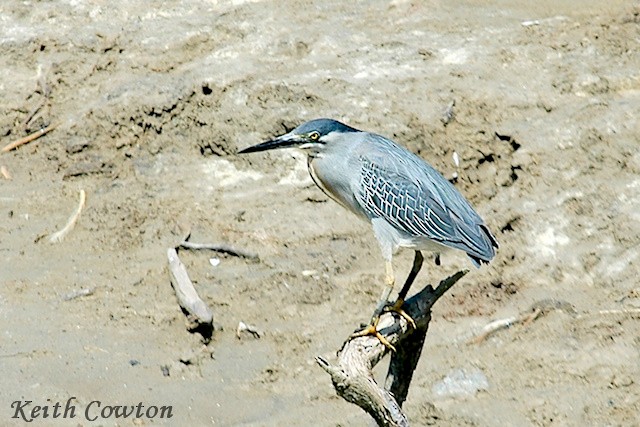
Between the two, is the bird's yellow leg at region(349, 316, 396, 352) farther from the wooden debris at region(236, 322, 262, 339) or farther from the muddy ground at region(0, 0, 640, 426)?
the wooden debris at region(236, 322, 262, 339)

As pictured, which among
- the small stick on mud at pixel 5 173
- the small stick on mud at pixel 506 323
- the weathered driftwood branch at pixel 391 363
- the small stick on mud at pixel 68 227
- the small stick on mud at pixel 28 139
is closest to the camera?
the weathered driftwood branch at pixel 391 363

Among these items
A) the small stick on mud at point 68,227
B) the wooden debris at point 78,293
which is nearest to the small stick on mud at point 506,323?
Answer: the wooden debris at point 78,293

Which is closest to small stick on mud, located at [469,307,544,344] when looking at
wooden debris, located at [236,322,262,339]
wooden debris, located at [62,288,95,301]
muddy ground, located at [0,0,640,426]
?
muddy ground, located at [0,0,640,426]

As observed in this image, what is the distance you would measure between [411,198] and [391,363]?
81cm

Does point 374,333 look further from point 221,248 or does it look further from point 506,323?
point 221,248

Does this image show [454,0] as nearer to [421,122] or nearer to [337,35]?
[337,35]

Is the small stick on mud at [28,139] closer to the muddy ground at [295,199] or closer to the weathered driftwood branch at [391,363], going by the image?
the muddy ground at [295,199]

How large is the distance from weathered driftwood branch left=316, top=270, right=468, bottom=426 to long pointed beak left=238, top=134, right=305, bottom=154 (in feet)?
2.82

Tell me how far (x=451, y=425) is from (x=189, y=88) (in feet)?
9.89

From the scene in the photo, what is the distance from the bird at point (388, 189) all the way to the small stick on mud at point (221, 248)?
132 centimetres

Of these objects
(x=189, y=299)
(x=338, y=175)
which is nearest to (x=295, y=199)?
(x=189, y=299)

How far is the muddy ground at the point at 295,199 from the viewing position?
587cm

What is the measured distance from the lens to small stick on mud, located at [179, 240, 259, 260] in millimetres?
6746

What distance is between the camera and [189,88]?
7645 millimetres
